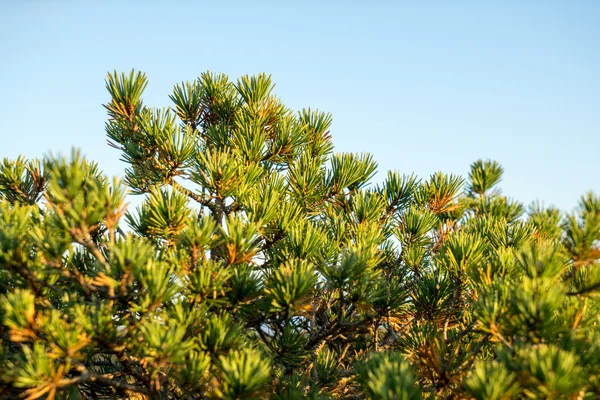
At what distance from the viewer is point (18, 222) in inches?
72.4

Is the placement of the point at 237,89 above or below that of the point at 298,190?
above

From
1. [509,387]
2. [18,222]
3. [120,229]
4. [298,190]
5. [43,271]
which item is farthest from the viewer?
[298,190]

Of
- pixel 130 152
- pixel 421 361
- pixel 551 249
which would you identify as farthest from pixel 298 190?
pixel 551 249

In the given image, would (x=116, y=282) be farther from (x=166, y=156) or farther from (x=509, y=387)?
(x=509, y=387)

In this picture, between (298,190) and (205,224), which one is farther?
(298,190)

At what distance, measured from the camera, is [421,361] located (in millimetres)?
1953

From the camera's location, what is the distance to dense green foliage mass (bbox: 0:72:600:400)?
1586mm

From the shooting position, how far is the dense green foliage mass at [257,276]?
5.20 ft

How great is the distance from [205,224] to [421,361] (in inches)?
36.3

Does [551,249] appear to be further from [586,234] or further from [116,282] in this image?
[116,282]

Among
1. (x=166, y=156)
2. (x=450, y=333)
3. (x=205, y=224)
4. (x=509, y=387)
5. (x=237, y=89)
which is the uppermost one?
(x=237, y=89)

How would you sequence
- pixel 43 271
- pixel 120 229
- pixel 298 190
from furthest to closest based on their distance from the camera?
pixel 298 190
pixel 120 229
pixel 43 271

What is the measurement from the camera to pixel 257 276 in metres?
1.90

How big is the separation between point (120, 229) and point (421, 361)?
1303mm
